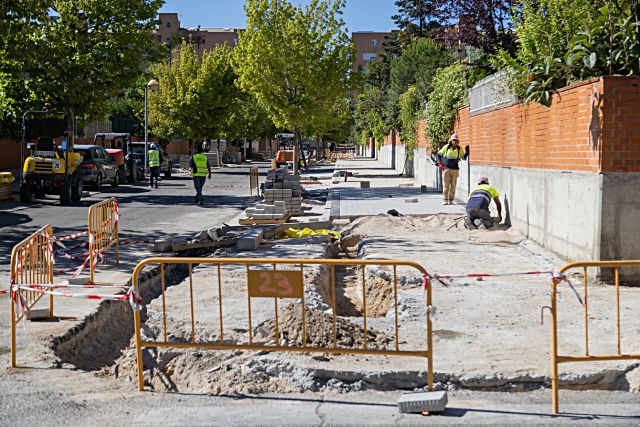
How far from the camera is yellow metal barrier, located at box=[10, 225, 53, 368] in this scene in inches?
265

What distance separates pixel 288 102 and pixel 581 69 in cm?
2480

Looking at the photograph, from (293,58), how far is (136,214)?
16.0 metres

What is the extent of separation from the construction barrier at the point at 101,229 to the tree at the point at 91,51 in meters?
15.5

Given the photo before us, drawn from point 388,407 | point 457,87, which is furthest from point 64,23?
point 388,407

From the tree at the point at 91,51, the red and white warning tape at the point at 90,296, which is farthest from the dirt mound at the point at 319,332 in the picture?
the tree at the point at 91,51

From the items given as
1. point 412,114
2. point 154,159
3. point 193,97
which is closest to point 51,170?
point 154,159

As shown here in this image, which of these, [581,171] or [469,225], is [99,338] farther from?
[469,225]

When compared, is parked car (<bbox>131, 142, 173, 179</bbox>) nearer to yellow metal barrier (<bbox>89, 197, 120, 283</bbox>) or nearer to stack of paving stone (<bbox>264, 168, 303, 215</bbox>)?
stack of paving stone (<bbox>264, 168, 303, 215</bbox>)

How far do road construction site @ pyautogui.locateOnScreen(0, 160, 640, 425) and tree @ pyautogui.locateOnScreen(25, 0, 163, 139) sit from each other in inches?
668

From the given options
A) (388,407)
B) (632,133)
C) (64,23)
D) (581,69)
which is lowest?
(388,407)

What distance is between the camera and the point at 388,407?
17.6 feet

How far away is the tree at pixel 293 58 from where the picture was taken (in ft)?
111

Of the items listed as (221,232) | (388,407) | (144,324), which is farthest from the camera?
(221,232)

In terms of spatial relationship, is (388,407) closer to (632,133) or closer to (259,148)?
(632,133)
